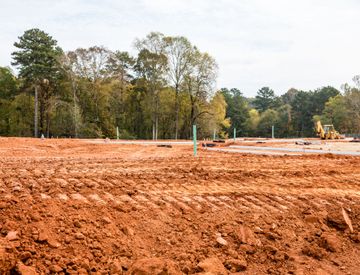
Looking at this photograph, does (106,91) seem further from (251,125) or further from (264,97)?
(264,97)

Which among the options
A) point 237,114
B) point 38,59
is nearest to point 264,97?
point 237,114

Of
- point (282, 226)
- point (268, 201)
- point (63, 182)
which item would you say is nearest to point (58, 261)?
point (63, 182)

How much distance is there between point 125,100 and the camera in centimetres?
4503

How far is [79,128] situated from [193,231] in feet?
112

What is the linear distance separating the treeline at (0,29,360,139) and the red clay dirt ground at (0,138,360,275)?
105ft

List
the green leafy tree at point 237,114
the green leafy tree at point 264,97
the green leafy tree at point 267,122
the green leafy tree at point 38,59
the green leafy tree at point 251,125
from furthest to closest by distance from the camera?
the green leafy tree at point 264,97
the green leafy tree at point 237,114
the green leafy tree at point 251,125
the green leafy tree at point 267,122
the green leafy tree at point 38,59

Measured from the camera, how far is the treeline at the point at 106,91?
36.1 m

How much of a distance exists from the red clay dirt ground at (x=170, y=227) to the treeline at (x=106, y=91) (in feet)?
105

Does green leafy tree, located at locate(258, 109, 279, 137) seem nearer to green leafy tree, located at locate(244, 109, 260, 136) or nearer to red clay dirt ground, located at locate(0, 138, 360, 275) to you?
green leafy tree, located at locate(244, 109, 260, 136)

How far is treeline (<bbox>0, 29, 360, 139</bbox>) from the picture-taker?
3609 centimetres

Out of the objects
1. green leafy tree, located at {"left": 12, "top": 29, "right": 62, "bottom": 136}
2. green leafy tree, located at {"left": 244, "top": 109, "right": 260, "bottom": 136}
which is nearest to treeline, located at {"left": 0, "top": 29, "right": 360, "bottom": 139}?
green leafy tree, located at {"left": 12, "top": 29, "right": 62, "bottom": 136}

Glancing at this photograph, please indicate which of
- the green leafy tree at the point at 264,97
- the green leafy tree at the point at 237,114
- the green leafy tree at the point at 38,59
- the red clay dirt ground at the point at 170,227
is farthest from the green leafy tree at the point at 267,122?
the red clay dirt ground at the point at 170,227

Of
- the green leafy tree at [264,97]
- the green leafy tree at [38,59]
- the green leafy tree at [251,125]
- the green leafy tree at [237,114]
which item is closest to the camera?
the green leafy tree at [38,59]

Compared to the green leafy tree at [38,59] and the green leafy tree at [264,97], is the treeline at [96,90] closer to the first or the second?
the green leafy tree at [38,59]
